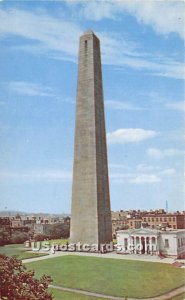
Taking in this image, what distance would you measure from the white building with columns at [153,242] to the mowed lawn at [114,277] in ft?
12.9

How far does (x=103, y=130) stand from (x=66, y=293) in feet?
31.7

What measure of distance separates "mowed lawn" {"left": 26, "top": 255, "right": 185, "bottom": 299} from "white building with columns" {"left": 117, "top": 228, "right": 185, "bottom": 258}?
12.9ft

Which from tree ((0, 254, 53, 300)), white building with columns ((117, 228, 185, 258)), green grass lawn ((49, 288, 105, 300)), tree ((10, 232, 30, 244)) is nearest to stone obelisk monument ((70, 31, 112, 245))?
white building with columns ((117, 228, 185, 258))

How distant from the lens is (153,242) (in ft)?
53.5

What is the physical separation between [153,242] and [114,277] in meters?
6.66

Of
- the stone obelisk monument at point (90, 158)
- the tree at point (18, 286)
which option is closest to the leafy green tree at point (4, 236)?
the stone obelisk monument at point (90, 158)

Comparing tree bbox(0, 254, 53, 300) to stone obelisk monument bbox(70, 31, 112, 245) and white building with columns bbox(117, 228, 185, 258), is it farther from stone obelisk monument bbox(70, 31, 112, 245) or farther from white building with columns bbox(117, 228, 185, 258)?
stone obelisk monument bbox(70, 31, 112, 245)

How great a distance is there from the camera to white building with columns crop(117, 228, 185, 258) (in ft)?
51.1

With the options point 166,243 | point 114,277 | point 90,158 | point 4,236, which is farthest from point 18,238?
point 114,277

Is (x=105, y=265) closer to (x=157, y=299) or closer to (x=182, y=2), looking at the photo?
(x=157, y=299)

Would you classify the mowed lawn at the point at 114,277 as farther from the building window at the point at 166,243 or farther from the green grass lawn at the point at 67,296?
the building window at the point at 166,243

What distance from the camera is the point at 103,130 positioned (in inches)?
683

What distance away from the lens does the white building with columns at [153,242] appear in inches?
614

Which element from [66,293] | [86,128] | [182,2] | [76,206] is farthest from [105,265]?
[182,2]
